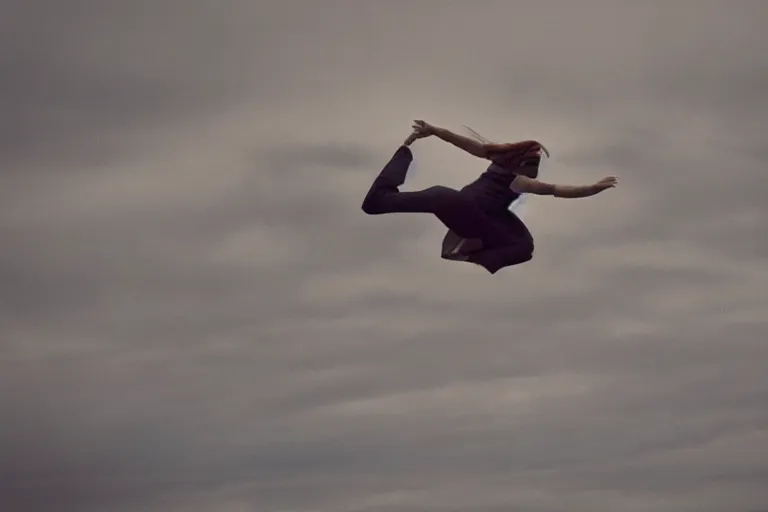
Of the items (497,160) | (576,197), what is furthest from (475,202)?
(576,197)

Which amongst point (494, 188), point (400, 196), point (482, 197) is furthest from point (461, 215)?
point (400, 196)

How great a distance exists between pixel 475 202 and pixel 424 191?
1171mm

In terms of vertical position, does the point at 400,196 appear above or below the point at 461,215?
above

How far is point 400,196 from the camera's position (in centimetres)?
2716

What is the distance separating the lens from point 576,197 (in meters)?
25.5

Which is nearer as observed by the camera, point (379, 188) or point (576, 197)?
point (576, 197)

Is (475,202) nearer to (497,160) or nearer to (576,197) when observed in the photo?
(497,160)

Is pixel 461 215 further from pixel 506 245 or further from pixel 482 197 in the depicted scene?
pixel 506 245

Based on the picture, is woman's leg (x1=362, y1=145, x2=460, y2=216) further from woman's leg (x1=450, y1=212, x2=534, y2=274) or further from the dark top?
woman's leg (x1=450, y1=212, x2=534, y2=274)

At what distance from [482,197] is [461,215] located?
0.68 m

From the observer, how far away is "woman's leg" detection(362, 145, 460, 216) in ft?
88.9

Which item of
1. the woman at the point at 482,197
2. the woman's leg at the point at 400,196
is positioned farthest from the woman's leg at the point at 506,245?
the woman's leg at the point at 400,196

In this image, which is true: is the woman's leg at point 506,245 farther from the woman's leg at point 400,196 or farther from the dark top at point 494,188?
the woman's leg at point 400,196

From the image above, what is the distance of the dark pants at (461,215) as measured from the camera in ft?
89.1
